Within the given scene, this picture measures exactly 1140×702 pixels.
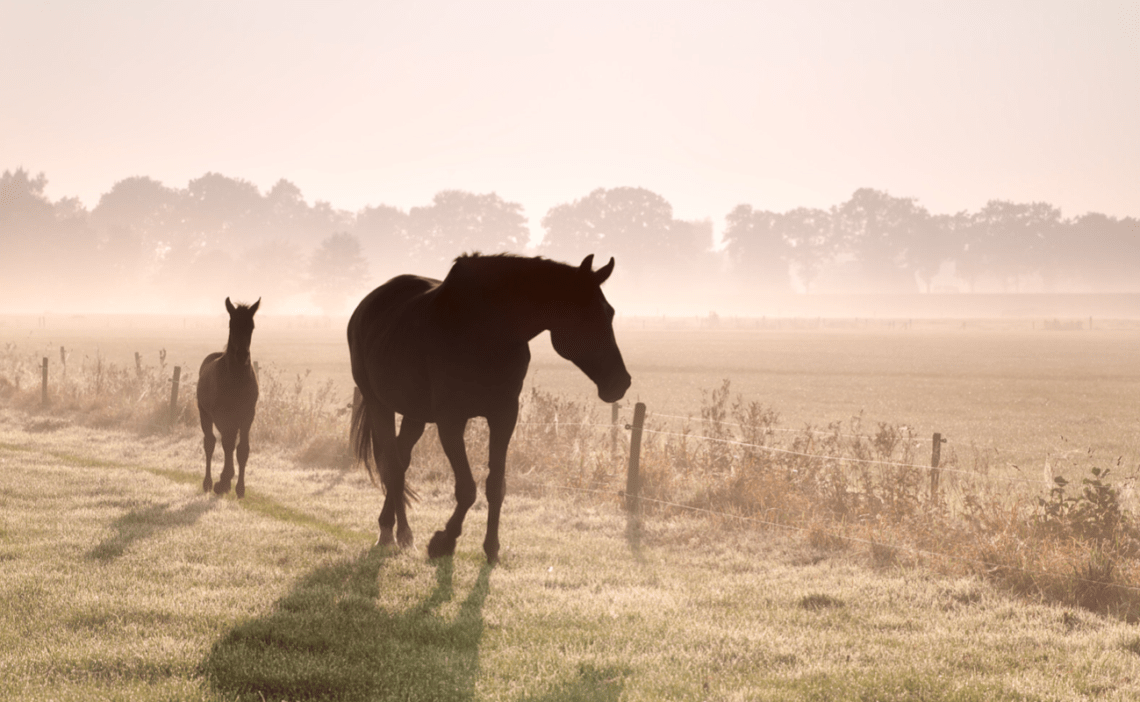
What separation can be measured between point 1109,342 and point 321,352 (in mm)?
60094

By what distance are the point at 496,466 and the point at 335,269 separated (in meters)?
109

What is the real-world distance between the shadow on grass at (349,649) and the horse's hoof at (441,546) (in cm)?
48

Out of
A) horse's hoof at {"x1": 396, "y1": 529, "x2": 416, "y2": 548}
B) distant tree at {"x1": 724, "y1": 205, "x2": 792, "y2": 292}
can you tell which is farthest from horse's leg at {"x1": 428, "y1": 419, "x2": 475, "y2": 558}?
distant tree at {"x1": 724, "y1": 205, "x2": 792, "y2": 292}

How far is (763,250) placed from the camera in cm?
15200

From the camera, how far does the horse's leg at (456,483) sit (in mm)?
6777

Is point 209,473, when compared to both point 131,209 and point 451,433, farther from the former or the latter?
point 131,209

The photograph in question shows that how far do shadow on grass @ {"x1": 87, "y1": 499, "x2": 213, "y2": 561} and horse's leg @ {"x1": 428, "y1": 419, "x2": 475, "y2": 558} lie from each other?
2958 mm

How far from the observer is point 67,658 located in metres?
4.99

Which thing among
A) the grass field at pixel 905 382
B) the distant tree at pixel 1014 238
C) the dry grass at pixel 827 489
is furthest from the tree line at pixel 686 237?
the dry grass at pixel 827 489

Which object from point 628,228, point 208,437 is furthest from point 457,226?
point 208,437

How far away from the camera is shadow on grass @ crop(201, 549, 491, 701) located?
186 inches

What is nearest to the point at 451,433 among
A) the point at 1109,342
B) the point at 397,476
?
the point at 397,476

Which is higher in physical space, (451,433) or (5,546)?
(451,433)

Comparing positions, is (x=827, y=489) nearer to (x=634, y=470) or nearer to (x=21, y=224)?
(x=634, y=470)
